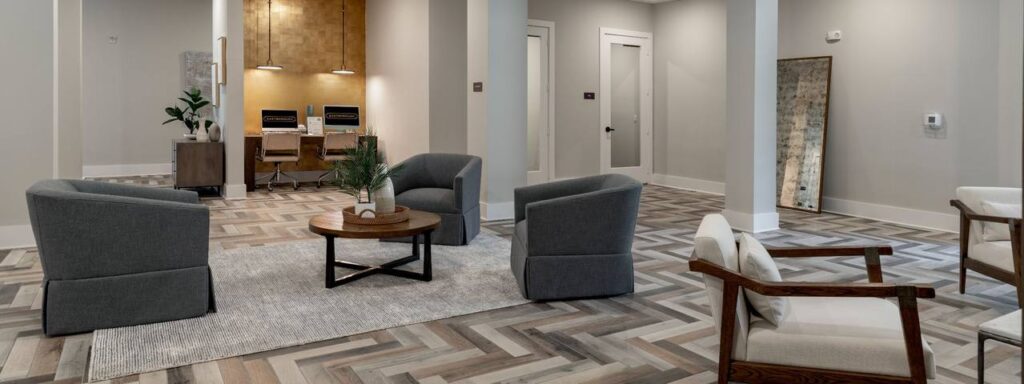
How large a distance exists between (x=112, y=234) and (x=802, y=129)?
7.10 meters

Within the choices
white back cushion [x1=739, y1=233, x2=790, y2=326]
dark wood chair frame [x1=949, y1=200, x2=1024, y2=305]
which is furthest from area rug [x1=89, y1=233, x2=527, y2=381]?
A: dark wood chair frame [x1=949, y1=200, x2=1024, y2=305]

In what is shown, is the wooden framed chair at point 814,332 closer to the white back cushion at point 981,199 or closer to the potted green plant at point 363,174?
the white back cushion at point 981,199

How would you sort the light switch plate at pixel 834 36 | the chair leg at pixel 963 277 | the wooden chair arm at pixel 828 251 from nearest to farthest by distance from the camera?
the wooden chair arm at pixel 828 251 → the chair leg at pixel 963 277 → the light switch plate at pixel 834 36

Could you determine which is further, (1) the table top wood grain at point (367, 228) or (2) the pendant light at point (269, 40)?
(2) the pendant light at point (269, 40)

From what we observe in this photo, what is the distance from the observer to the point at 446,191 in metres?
5.86

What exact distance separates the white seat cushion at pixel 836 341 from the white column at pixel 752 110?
13.8ft

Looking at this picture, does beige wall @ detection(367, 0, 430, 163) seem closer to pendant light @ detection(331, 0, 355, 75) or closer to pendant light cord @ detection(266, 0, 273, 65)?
pendant light @ detection(331, 0, 355, 75)

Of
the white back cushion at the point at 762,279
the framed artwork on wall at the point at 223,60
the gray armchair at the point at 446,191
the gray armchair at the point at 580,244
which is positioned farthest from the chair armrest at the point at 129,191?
the framed artwork on wall at the point at 223,60

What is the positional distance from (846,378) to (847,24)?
6302mm

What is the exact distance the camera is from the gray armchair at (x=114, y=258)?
331cm

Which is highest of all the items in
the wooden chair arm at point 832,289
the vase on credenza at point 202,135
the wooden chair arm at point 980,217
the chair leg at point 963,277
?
the vase on credenza at point 202,135

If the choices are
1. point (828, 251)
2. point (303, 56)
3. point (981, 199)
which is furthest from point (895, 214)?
point (303, 56)

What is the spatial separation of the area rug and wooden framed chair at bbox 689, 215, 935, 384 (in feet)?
5.73

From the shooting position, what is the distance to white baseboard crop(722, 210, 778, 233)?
6.71m
